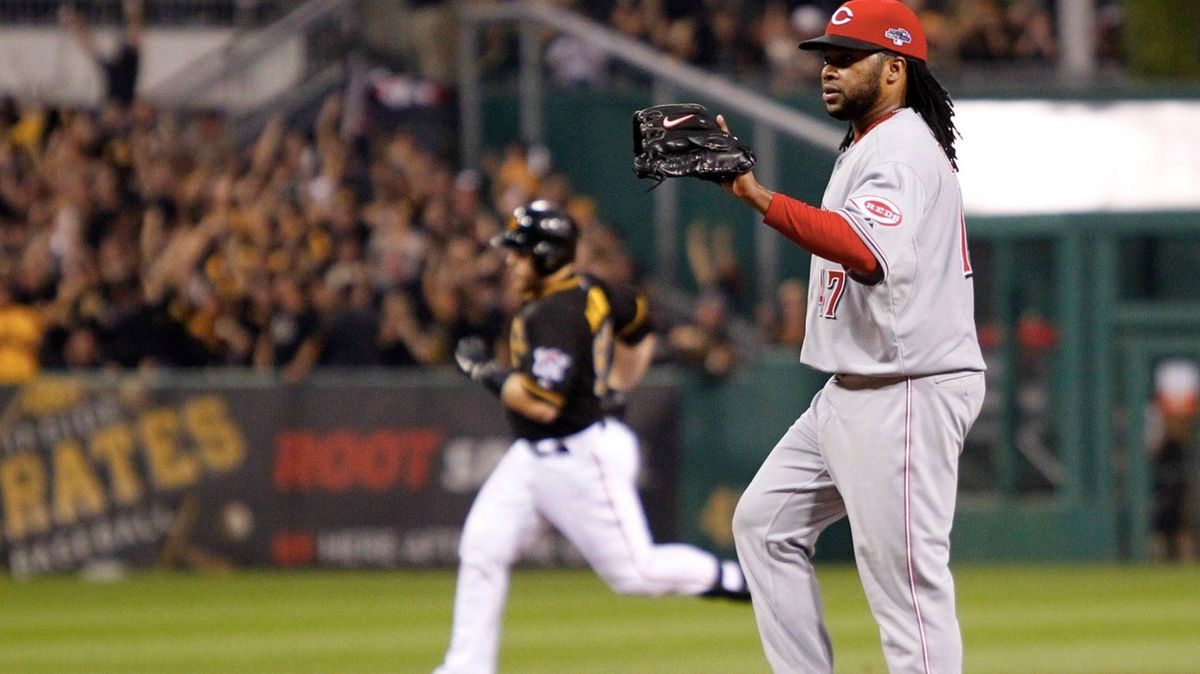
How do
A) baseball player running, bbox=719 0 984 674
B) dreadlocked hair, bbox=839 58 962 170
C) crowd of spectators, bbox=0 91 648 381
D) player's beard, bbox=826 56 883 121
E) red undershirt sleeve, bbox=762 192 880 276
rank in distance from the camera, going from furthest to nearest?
crowd of spectators, bbox=0 91 648 381 → dreadlocked hair, bbox=839 58 962 170 → player's beard, bbox=826 56 883 121 → baseball player running, bbox=719 0 984 674 → red undershirt sleeve, bbox=762 192 880 276

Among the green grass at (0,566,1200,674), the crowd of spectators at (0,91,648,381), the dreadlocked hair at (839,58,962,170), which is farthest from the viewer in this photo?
the crowd of spectators at (0,91,648,381)

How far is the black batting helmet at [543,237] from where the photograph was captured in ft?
27.2

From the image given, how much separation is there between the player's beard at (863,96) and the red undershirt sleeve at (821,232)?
48 cm

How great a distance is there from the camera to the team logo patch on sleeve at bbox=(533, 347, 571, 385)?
8297 millimetres

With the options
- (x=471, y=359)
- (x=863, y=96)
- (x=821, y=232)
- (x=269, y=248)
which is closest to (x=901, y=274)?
(x=821, y=232)

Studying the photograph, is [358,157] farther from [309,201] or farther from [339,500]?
[339,500]

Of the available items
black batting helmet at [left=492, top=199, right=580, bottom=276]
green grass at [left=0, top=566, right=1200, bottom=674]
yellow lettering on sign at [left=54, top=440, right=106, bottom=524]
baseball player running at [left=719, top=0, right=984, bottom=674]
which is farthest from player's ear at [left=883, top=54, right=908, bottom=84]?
yellow lettering on sign at [left=54, top=440, right=106, bottom=524]

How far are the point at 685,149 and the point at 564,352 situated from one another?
285cm

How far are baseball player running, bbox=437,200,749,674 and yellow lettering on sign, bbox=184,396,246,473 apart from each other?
22.9 ft

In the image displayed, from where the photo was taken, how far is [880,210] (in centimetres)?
558

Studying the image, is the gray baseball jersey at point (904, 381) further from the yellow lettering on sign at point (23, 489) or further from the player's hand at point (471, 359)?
the yellow lettering on sign at point (23, 489)

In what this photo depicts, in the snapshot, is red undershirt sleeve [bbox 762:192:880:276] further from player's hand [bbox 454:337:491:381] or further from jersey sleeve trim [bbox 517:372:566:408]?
player's hand [bbox 454:337:491:381]

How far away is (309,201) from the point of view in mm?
17219

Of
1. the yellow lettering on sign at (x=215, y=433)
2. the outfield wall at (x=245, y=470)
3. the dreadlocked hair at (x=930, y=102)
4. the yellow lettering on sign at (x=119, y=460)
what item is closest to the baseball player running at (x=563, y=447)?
the dreadlocked hair at (x=930, y=102)
